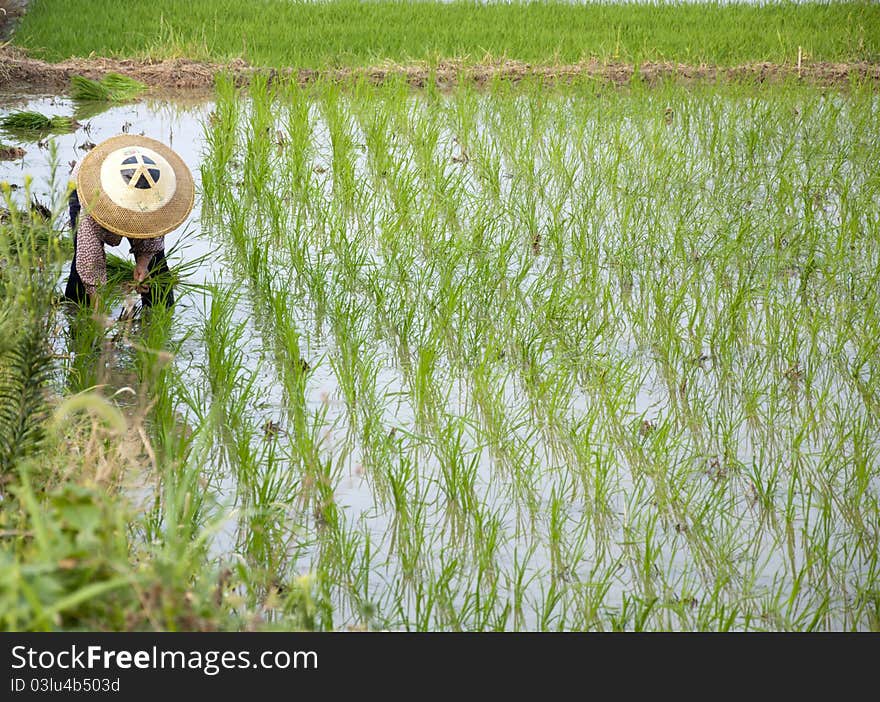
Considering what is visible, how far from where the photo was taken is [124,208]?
3.29 metres

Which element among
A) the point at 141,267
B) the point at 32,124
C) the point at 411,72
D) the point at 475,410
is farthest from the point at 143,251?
→ the point at 411,72

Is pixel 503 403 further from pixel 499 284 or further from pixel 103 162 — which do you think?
pixel 103 162

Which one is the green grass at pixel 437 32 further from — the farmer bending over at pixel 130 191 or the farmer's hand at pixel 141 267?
the farmer bending over at pixel 130 191

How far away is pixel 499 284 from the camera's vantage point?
4.31m

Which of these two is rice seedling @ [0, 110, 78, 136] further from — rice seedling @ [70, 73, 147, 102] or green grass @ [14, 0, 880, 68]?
green grass @ [14, 0, 880, 68]

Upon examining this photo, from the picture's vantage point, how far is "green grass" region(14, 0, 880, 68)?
9500mm

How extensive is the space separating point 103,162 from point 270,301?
884 millimetres

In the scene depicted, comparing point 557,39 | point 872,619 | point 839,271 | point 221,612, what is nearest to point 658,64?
point 557,39

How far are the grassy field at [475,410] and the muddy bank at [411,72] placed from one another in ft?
9.20

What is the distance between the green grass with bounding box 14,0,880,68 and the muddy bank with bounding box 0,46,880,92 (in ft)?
0.65

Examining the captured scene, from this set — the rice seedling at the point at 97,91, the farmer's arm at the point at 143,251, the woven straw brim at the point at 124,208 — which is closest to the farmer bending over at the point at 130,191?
the woven straw brim at the point at 124,208

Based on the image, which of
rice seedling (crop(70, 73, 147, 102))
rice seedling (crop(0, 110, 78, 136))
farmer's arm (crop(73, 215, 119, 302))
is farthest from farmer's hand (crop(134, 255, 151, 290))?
rice seedling (crop(70, 73, 147, 102))

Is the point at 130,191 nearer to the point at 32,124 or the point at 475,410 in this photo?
the point at 475,410

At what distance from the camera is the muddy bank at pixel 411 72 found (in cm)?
857
